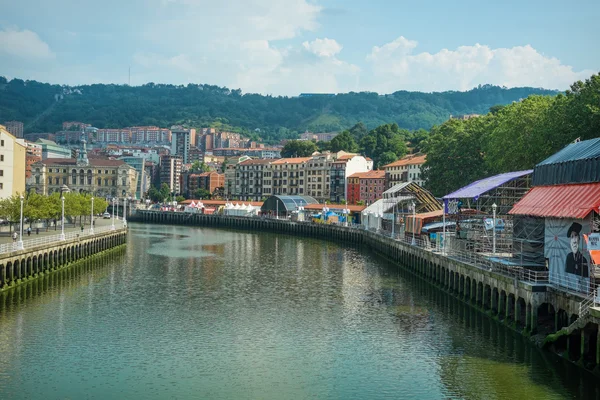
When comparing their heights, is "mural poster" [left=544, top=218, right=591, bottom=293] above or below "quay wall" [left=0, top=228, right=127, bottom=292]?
above

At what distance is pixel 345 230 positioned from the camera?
390 ft

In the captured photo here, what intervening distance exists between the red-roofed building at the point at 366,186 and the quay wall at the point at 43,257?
10010 centimetres

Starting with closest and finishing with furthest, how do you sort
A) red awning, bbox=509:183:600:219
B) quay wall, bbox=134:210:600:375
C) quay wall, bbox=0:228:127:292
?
quay wall, bbox=134:210:600:375 < red awning, bbox=509:183:600:219 < quay wall, bbox=0:228:127:292

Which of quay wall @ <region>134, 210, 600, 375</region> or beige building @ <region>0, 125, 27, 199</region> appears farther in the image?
beige building @ <region>0, 125, 27, 199</region>

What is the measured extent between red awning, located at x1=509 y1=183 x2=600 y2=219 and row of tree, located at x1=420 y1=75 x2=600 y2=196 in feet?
81.5

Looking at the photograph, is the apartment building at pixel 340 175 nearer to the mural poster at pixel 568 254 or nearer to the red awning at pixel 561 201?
the red awning at pixel 561 201

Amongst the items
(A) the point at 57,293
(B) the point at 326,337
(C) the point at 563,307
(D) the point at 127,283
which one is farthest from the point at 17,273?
(C) the point at 563,307

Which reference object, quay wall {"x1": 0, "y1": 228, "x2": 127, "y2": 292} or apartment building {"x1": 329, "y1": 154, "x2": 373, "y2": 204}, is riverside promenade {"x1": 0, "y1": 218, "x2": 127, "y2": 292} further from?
apartment building {"x1": 329, "y1": 154, "x2": 373, "y2": 204}

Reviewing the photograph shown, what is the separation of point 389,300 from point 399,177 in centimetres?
11895

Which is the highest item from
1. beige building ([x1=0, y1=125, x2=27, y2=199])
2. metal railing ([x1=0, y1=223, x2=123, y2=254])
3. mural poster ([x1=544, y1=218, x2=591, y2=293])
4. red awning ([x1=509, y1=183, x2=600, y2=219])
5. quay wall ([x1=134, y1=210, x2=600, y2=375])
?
beige building ([x1=0, y1=125, x2=27, y2=199])

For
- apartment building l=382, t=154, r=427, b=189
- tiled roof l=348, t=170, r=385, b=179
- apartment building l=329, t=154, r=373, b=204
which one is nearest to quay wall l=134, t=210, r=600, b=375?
apartment building l=382, t=154, r=427, b=189

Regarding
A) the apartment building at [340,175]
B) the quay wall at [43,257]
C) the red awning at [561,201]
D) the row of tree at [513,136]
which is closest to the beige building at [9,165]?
the quay wall at [43,257]

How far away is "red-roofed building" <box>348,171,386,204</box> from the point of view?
583ft

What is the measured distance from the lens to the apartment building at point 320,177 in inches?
7633
